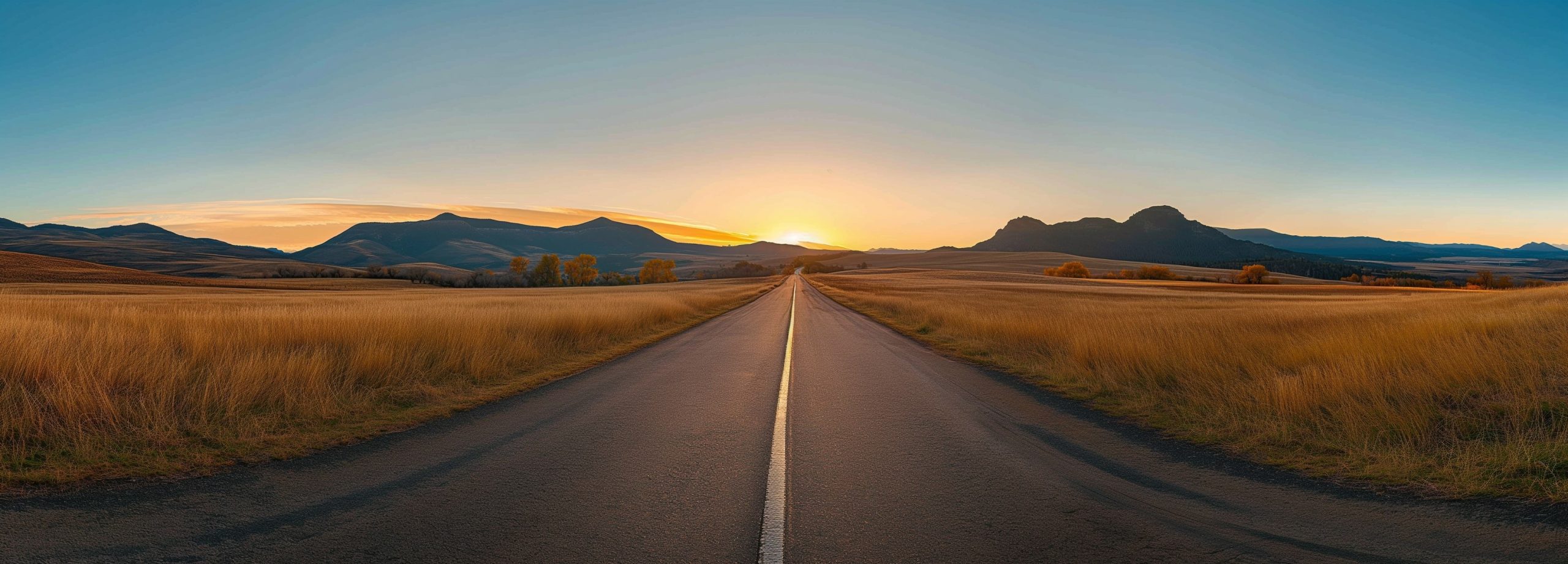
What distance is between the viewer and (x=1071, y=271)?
10612 cm

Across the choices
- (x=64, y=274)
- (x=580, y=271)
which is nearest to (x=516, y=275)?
(x=580, y=271)

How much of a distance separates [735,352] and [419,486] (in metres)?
10.5

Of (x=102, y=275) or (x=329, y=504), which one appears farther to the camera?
(x=102, y=275)

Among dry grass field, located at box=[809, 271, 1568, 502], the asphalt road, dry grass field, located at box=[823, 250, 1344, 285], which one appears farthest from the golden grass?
dry grass field, located at box=[823, 250, 1344, 285]

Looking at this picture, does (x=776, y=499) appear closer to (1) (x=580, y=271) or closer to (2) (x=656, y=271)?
(1) (x=580, y=271)

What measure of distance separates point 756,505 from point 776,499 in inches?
7.7

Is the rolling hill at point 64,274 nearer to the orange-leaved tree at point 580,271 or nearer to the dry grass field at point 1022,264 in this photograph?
the orange-leaved tree at point 580,271

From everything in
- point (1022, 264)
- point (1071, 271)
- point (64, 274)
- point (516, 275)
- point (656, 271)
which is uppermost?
point (1022, 264)

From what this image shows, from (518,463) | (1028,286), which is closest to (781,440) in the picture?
(518,463)

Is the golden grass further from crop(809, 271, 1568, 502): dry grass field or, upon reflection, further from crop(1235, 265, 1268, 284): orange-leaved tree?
crop(1235, 265, 1268, 284): orange-leaved tree

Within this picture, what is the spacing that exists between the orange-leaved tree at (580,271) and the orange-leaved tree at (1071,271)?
79.2m

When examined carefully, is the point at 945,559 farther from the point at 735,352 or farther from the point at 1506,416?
the point at 735,352

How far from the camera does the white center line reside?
402 centimetres

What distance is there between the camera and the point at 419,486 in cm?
548
